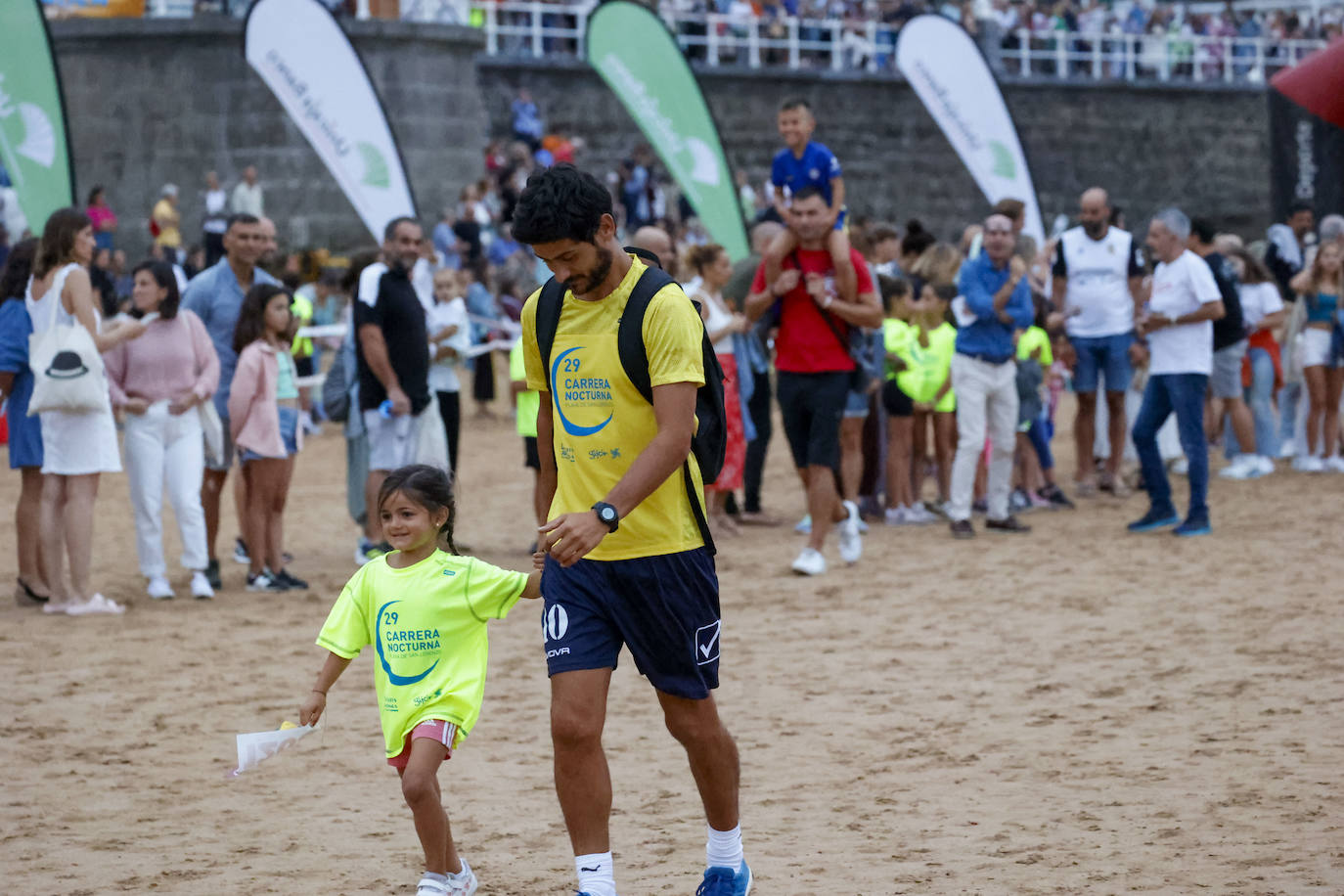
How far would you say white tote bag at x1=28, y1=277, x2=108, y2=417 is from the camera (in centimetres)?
773

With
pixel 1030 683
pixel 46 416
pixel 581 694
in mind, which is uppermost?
pixel 46 416

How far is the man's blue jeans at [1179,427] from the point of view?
9766mm

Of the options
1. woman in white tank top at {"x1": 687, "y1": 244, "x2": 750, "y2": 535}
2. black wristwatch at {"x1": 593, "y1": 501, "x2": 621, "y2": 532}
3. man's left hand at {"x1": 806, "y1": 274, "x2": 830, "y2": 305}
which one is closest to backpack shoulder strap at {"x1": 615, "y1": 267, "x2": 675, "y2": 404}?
black wristwatch at {"x1": 593, "y1": 501, "x2": 621, "y2": 532}

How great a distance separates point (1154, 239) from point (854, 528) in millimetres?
2706

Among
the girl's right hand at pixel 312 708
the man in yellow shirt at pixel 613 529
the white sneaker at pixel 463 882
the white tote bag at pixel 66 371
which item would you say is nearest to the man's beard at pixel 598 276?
the man in yellow shirt at pixel 613 529

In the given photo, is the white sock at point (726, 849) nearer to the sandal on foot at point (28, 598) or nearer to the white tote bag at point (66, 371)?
the white tote bag at point (66, 371)

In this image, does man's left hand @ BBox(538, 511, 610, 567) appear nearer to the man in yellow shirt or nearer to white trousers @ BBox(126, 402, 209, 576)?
the man in yellow shirt

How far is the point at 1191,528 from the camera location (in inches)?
398

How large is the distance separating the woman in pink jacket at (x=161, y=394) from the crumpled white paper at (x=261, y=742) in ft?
14.5

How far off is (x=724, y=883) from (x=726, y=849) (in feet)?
0.27

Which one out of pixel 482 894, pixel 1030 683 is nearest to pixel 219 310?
pixel 1030 683

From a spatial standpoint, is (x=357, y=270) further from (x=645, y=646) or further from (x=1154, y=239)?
(x=645, y=646)

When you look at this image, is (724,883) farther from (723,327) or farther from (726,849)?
(723,327)

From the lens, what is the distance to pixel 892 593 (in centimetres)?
854
